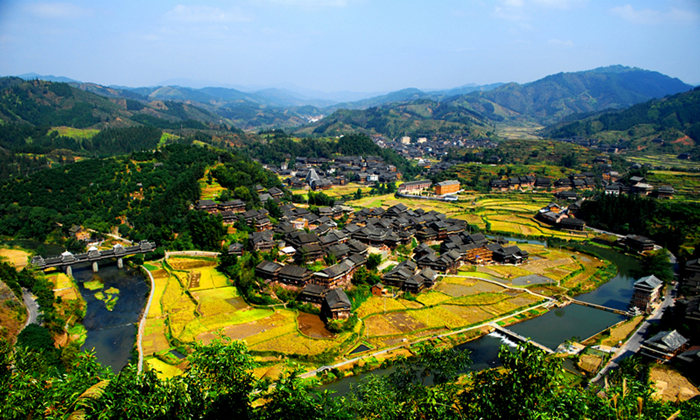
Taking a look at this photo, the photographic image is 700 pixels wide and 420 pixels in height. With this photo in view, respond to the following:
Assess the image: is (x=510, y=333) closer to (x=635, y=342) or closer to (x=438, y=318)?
(x=438, y=318)

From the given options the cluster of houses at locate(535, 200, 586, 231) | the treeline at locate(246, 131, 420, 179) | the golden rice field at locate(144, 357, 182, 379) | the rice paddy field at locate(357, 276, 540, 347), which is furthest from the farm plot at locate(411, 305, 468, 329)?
the treeline at locate(246, 131, 420, 179)

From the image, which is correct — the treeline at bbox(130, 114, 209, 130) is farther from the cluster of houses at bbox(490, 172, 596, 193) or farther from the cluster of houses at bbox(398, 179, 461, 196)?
the cluster of houses at bbox(490, 172, 596, 193)

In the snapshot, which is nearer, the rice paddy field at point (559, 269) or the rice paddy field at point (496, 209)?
the rice paddy field at point (559, 269)

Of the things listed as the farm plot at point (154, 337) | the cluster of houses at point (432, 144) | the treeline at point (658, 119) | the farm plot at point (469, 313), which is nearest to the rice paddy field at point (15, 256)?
the farm plot at point (154, 337)

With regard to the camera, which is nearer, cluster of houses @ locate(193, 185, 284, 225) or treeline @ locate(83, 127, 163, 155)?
cluster of houses @ locate(193, 185, 284, 225)

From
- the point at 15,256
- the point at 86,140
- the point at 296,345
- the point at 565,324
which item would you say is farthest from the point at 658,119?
the point at 86,140

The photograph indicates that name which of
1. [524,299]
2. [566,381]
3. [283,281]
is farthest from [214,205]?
[566,381]

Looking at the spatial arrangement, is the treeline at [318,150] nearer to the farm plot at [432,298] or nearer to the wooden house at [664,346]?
the farm plot at [432,298]
